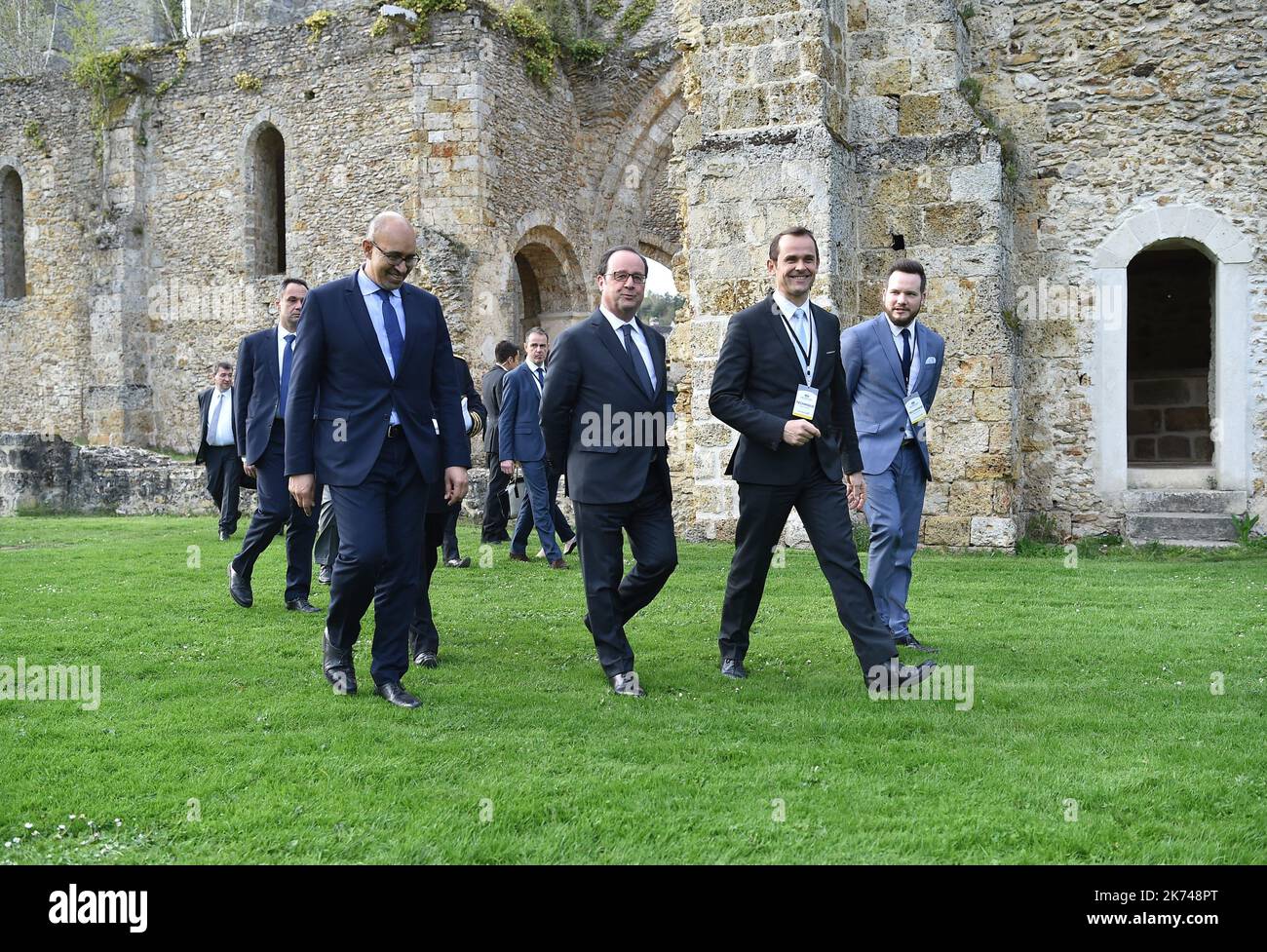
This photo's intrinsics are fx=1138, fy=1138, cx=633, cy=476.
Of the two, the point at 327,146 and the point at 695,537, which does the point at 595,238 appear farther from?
the point at 695,537

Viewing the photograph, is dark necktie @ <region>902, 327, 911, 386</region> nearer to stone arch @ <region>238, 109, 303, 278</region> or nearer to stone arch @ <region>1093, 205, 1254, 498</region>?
stone arch @ <region>1093, 205, 1254, 498</region>

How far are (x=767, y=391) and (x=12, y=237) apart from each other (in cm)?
2596

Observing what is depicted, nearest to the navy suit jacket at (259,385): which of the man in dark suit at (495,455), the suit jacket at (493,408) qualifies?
the man in dark suit at (495,455)

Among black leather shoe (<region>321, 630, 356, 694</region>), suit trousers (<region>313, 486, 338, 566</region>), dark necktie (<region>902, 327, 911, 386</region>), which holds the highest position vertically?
dark necktie (<region>902, 327, 911, 386</region>)

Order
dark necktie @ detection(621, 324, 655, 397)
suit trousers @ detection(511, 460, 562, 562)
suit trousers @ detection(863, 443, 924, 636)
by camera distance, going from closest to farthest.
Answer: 1. dark necktie @ detection(621, 324, 655, 397)
2. suit trousers @ detection(863, 443, 924, 636)
3. suit trousers @ detection(511, 460, 562, 562)

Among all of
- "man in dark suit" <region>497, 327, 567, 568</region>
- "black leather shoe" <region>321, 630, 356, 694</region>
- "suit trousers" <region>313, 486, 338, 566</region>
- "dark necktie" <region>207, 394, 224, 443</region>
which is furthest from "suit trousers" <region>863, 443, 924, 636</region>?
"dark necktie" <region>207, 394, 224, 443</region>

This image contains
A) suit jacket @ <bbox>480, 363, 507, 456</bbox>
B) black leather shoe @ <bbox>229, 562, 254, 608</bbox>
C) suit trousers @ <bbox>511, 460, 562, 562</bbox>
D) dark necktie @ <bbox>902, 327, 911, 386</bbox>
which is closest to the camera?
dark necktie @ <bbox>902, 327, 911, 386</bbox>

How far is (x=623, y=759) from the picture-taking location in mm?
4062

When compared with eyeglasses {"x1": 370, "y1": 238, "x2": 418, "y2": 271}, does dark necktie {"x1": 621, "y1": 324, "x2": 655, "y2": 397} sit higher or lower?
lower

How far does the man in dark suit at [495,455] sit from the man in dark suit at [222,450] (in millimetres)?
2446

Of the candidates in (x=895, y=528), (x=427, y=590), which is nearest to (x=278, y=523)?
(x=427, y=590)

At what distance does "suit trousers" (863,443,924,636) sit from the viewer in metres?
6.11

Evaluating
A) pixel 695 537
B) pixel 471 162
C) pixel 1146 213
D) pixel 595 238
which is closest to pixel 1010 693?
pixel 695 537

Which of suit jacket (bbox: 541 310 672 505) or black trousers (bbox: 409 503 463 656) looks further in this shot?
black trousers (bbox: 409 503 463 656)
